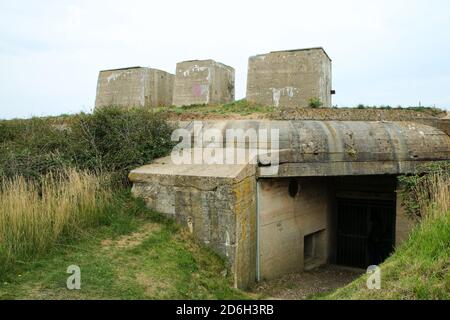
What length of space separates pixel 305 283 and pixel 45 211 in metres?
4.42

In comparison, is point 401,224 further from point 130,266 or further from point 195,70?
point 195,70

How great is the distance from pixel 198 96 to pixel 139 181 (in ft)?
13.7

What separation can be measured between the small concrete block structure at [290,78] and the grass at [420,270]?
14.7 ft

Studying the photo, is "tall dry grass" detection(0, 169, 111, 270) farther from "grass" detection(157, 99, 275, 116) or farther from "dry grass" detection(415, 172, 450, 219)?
"dry grass" detection(415, 172, 450, 219)

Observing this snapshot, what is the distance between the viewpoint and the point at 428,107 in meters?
8.84

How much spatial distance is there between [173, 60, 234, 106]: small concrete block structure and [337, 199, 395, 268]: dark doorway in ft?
13.9

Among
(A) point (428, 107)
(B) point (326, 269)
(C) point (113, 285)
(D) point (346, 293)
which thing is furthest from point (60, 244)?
(A) point (428, 107)

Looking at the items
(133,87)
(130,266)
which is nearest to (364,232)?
(130,266)

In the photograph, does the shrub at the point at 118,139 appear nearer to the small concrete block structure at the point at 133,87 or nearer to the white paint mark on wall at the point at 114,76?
the small concrete block structure at the point at 133,87

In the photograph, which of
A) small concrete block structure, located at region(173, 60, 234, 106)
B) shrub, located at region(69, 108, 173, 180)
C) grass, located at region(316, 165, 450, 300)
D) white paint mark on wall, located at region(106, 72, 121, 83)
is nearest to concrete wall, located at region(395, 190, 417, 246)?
grass, located at region(316, 165, 450, 300)

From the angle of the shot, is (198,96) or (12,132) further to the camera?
(198,96)

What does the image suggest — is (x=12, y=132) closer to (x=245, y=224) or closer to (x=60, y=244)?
(x=60, y=244)

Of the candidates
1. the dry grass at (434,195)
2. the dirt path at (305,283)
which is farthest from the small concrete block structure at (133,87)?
the dry grass at (434,195)

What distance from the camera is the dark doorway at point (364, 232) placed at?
29.8ft
